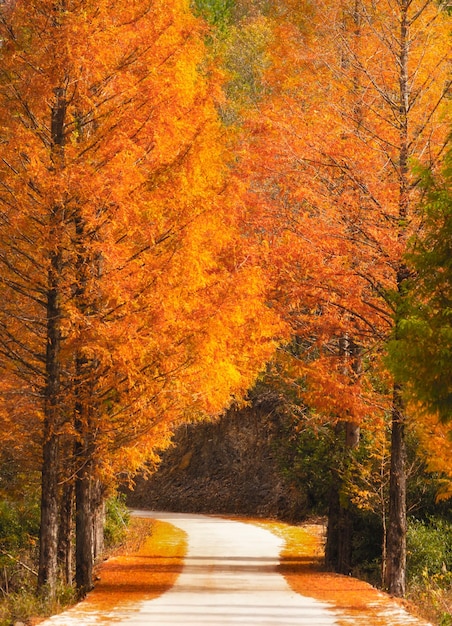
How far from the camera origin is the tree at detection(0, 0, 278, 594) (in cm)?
1389

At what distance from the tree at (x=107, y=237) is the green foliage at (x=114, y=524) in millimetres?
10155

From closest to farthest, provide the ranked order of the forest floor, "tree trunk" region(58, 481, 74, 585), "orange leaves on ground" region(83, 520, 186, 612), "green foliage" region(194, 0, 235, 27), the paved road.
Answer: the paved road, the forest floor, "orange leaves on ground" region(83, 520, 186, 612), "tree trunk" region(58, 481, 74, 585), "green foliage" region(194, 0, 235, 27)

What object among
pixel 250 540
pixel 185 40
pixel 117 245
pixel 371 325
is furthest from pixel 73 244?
pixel 250 540

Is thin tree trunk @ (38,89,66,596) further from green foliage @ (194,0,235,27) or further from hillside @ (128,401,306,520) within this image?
green foliage @ (194,0,235,27)

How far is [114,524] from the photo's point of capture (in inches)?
1059

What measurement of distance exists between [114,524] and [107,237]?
569 inches

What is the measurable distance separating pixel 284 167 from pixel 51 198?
577 cm

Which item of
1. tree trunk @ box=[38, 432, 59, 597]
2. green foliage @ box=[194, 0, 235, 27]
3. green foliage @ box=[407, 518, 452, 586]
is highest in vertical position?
green foliage @ box=[194, 0, 235, 27]

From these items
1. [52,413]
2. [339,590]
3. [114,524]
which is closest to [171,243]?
[52,413]

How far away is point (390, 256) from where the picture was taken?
1558 cm

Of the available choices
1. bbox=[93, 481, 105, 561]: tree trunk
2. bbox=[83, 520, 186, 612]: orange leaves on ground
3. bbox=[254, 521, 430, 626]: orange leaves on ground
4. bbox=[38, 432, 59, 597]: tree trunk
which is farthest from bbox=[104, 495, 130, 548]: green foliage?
bbox=[38, 432, 59, 597]: tree trunk

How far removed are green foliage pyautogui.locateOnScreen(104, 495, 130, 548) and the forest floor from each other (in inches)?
28.9

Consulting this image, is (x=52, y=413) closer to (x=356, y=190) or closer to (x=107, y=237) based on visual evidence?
(x=107, y=237)

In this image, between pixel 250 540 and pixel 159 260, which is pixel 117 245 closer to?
pixel 159 260
